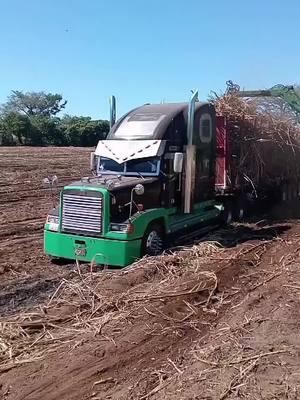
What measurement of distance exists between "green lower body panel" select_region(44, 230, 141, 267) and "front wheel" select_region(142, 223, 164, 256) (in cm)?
26

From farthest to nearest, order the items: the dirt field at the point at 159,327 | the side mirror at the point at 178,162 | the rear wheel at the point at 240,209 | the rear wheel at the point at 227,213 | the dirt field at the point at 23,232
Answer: the rear wheel at the point at 240,209 → the rear wheel at the point at 227,213 → the side mirror at the point at 178,162 → the dirt field at the point at 23,232 → the dirt field at the point at 159,327

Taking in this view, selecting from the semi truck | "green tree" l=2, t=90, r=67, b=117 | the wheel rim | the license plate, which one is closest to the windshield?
the semi truck

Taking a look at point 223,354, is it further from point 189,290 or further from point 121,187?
point 121,187

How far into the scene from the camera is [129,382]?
5023mm

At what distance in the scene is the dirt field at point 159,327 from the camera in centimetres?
488

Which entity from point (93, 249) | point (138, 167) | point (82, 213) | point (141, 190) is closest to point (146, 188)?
point (141, 190)

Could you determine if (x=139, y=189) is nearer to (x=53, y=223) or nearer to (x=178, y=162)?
(x=178, y=162)

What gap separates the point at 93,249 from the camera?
9758 millimetres

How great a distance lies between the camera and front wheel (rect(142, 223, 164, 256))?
33.1ft

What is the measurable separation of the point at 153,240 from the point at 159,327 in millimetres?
4056

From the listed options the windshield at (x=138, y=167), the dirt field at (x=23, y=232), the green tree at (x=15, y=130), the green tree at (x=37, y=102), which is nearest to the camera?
the dirt field at (x=23, y=232)

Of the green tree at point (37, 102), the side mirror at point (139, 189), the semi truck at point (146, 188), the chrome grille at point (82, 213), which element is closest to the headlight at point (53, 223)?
the semi truck at point (146, 188)

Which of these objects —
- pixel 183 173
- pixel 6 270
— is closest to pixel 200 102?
pixel 183 173

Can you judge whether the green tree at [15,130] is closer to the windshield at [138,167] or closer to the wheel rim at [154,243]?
the windshield at [138,167]
